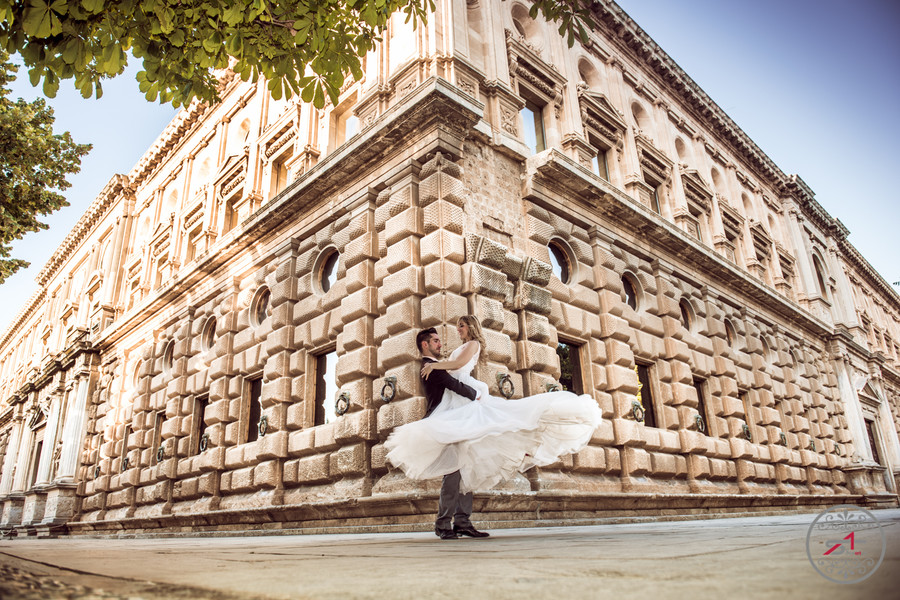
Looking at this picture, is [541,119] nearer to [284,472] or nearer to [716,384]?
[716,384]

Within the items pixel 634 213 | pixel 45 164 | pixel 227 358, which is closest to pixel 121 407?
pixel 227 358

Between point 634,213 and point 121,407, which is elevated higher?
point 634,213

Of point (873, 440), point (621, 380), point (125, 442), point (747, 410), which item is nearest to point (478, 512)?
point (621, 380)

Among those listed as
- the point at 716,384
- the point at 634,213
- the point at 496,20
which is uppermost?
the point at 496,20

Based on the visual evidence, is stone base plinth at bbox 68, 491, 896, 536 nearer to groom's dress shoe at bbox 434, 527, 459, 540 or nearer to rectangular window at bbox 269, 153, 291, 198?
groom's dress shoe at bbox 434, 527, 459, 540

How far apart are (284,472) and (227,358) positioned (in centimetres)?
368

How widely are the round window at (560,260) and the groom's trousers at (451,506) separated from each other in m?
6.47

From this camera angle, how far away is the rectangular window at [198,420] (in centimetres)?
1320

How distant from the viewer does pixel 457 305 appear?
8.14m

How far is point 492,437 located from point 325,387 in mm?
5943

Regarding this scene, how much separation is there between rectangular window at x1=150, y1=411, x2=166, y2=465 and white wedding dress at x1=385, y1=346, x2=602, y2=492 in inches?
479

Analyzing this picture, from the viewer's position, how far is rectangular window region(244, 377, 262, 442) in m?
11.6

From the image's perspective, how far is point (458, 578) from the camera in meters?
1.89

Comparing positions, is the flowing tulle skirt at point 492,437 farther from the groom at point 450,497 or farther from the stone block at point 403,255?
the stone block at point 403,255
